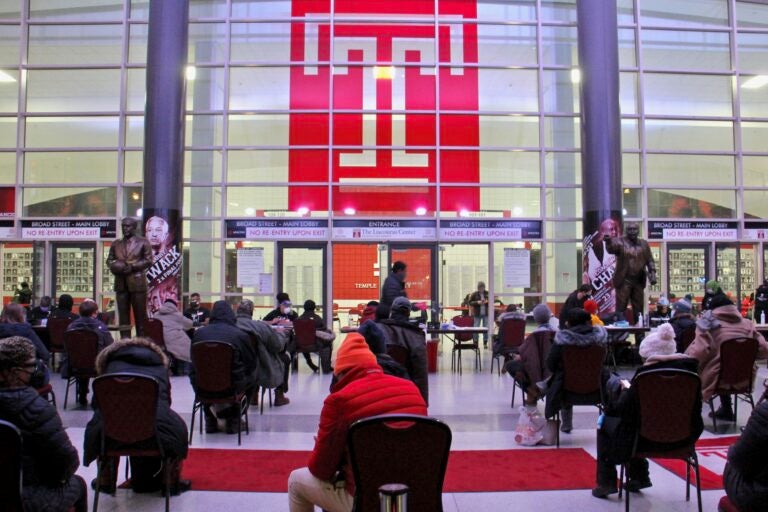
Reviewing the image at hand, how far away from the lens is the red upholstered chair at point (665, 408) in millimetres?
4238

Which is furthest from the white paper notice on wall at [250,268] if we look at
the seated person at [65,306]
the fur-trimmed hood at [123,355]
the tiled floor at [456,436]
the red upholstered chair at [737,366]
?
the red upholstered chair at [737,366]

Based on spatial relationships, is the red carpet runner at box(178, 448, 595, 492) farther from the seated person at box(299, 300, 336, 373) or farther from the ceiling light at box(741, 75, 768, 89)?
the ceiling light at box(741, 75, 768, 89)

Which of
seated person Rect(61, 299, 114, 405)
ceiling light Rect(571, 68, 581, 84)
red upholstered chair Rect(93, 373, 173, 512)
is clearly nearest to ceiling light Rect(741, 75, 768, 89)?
ceiling light Rect(571, 68, 581, 84)

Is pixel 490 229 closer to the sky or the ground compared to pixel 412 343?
closer to the sky

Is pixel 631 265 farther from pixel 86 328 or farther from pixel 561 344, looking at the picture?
pixel 86 328

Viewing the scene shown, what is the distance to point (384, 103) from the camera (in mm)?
14305

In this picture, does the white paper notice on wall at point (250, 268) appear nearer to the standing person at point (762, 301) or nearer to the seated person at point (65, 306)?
the seated person at point (65, 306)

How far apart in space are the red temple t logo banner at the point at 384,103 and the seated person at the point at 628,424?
30.3 ft

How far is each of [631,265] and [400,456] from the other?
9.29 m

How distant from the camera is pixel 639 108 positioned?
14516 mm

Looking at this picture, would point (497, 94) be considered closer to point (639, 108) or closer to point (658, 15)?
point (639, 108)

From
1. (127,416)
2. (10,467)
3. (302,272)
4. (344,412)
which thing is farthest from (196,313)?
(344,412)

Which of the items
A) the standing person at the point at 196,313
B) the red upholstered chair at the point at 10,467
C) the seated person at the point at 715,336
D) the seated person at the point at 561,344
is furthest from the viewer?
the standing person at the point at 196,313

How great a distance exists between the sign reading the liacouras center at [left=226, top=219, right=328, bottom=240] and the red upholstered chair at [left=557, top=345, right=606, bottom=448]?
27.2 feet
